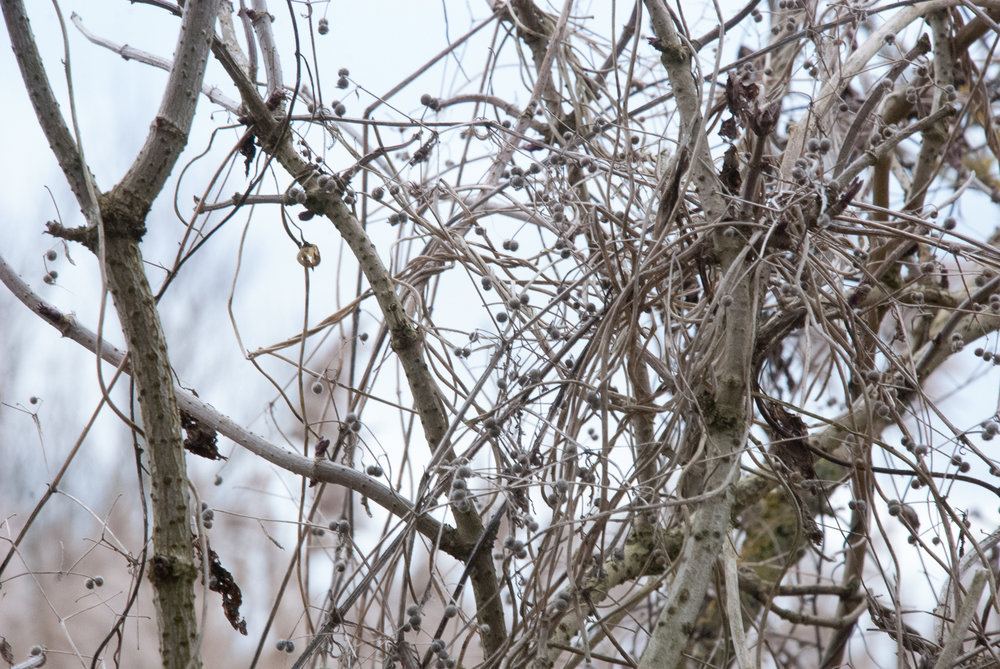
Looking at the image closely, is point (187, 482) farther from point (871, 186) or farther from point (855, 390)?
point (871, 186)

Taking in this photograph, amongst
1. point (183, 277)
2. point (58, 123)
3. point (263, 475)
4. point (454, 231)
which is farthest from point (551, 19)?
point (183, 277)

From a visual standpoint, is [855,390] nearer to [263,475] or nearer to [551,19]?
[551,19]

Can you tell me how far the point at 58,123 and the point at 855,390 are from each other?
3.88 feet

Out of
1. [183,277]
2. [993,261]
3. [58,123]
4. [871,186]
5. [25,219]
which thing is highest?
[183,277]

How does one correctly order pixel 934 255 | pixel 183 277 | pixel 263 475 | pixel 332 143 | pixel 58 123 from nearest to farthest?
1. pixel 58 123
2. pixel 332 143
3. pixel 934 255
4. pixel 263 475
5. pixel 183 277

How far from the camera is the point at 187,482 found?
71 cm

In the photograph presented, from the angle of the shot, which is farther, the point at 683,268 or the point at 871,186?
the point at 871,186

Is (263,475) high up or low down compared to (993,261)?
up

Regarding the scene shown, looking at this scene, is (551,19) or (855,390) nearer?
(855,390)

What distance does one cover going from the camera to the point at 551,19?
4.76 feet

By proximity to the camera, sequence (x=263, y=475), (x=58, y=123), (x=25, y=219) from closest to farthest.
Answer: (x=58, y=123) → (x=263, y=475) → (x=25, y=219)

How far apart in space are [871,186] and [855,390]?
412 millimetres

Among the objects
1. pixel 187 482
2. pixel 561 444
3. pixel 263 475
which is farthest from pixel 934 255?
pixel 263 475

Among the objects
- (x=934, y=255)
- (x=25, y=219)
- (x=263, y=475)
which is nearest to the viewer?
(x=934, y=255)
